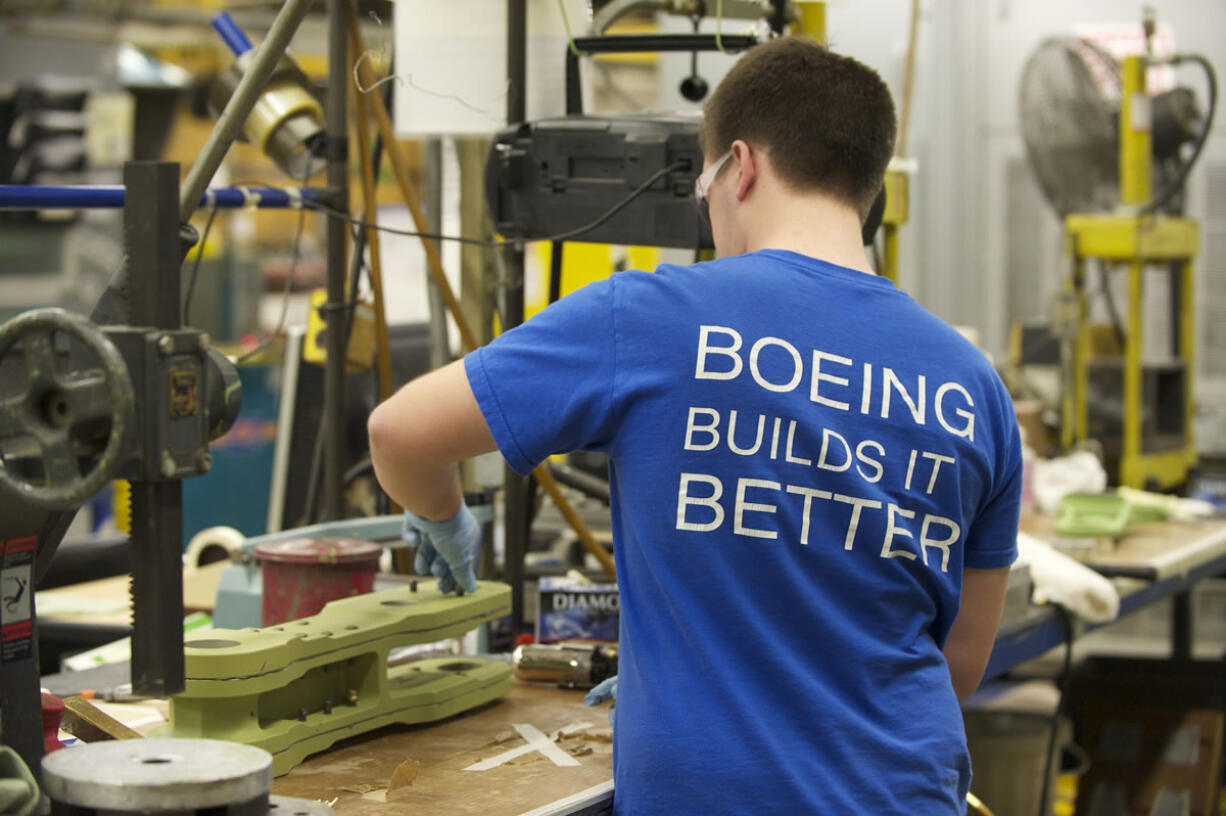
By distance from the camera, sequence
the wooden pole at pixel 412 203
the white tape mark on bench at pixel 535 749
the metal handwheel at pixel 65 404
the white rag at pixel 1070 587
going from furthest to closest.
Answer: the white rag at pixel 1070 587, the wooden pole at pixel 412 203, the white tape mark on bench at pixel 535 749, the metal handwheel at pixel 65 404

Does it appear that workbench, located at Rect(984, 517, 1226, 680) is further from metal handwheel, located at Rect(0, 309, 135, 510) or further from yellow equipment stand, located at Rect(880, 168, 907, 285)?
metal handwheel, located at Rect(0, 309, 135, 510)

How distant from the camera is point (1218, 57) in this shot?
5117 millimetres

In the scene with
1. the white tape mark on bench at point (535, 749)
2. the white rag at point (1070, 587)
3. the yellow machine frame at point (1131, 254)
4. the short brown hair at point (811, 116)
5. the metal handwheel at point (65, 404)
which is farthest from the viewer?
the yellow machine frame at point (1131, 254)

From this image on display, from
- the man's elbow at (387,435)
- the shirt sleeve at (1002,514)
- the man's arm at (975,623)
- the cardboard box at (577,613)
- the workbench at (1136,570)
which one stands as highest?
the man's elbow at (387,435)

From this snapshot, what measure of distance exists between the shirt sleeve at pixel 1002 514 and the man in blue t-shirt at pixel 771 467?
0.06m

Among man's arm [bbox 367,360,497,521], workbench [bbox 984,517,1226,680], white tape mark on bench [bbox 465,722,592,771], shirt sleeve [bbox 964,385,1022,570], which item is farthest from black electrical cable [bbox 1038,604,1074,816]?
man's arm [bbox 367,360,497,521]

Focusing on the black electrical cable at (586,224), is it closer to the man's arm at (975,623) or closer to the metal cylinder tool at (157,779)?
the man's arm at (975,623)

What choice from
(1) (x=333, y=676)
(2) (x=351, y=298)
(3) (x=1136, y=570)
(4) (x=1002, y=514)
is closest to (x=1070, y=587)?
(3) (x=1136, y=570)

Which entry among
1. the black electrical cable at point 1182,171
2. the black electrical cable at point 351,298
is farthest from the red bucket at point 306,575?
the black electrical cable at point 1182,171

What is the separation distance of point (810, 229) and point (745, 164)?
8 cm

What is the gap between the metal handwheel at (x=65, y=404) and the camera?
903 mm

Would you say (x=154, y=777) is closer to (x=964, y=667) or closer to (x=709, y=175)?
(x=709, y=175)

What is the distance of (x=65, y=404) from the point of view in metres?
0.91

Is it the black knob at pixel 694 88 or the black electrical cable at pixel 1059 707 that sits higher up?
the black knob at pixel 694 88
